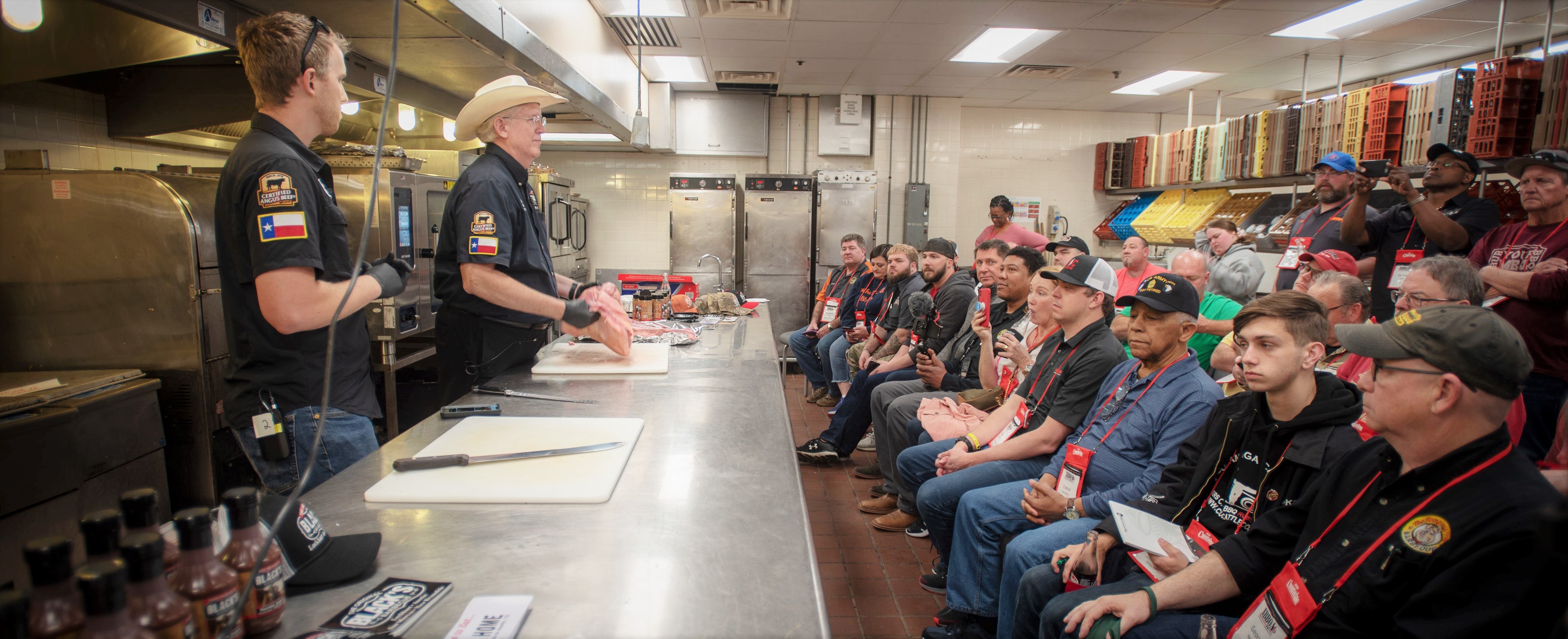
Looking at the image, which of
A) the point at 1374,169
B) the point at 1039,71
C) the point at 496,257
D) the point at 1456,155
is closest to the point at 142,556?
the point at 496,257

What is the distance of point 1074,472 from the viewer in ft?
7.70

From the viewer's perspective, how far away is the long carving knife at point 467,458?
54.4 inches

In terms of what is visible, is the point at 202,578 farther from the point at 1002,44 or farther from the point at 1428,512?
the point at 1002,44

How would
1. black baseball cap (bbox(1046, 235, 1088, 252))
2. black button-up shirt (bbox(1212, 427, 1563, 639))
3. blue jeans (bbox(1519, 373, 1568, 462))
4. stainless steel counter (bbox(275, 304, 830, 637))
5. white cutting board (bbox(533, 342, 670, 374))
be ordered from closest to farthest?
stainless steel counter (bbox(275, 304, 830, 637)) → black button-up shirt (bbox(1212, 427, 1563, 639)) → white cutting board (bbox(533, 342, 670, 374)) → blue jeans (bbox(1519, 373, 1568, 462)) → black baseball cap (bbox(1046, 235, 1088, 252))

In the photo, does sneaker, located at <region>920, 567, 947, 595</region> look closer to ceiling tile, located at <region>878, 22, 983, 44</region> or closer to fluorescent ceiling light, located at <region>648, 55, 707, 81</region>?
ceiling tile, located at <region>878, 22, 983, 44</region>

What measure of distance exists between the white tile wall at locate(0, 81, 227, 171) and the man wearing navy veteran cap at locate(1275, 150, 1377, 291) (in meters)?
6.28

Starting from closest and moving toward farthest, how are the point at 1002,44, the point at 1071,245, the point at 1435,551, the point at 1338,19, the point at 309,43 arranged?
the point at 1435,551
the point at 309,43
the point at 1071,245
the point at 1338,19
the point at 1002,44

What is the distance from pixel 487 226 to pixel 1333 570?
221 cm

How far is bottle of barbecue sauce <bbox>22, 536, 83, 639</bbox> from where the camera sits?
618 mm

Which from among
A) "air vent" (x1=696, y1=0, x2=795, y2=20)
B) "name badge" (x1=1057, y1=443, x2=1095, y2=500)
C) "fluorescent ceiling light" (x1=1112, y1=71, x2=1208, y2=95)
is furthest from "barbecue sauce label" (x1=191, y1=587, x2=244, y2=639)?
"fluorescent ceiling light" (x1=1112, y1=71, x2=1208, y2=95)

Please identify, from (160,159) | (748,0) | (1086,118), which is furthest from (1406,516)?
(1086,118)

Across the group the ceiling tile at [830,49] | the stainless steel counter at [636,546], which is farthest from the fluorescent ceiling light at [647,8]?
the stainless steel counter at [636,546]

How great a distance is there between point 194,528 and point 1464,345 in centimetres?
193

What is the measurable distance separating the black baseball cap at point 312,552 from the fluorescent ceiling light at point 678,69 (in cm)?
639
